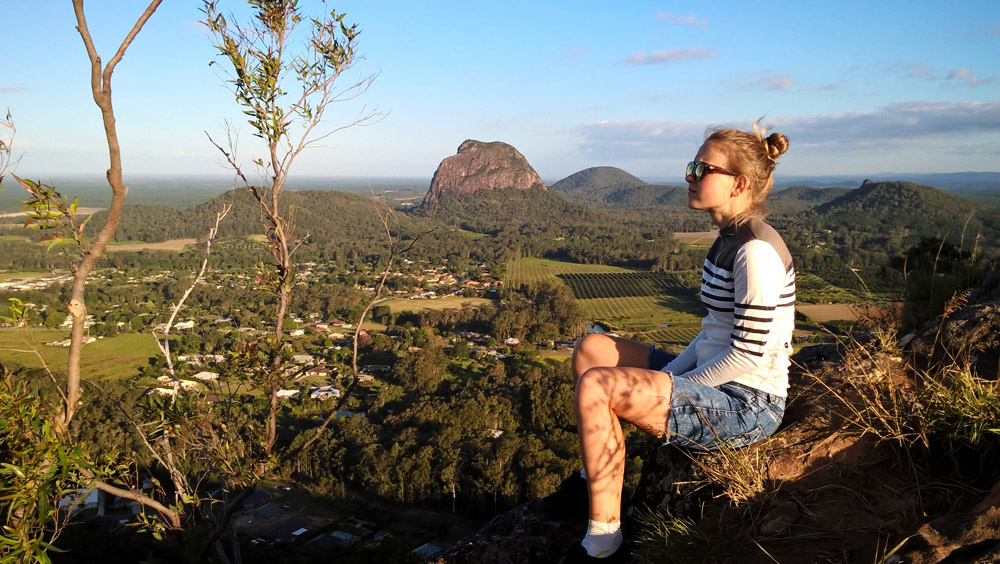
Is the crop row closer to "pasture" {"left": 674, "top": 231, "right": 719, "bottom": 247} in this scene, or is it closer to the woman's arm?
"pasture" {"left": 674, "top": 231, "right": 719, "bottom": 247}

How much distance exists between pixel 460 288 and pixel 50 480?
37848mm

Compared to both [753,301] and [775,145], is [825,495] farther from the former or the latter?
[775,145]

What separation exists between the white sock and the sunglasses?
4.93 ft

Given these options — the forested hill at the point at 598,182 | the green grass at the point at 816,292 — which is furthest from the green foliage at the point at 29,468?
the forested hill at the point at 598,182

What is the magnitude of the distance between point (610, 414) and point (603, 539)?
1.71 feet

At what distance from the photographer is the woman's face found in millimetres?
2342

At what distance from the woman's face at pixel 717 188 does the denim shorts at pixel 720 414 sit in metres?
0.75

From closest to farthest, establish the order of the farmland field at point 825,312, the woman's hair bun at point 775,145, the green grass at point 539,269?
the woman's hair bun at point 775,145
the farmland field at point 825,312
the green grass at point 539,269

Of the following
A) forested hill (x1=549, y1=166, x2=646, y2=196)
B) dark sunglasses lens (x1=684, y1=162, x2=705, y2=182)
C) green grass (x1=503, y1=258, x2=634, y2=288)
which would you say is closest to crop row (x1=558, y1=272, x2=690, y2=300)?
green grass (x1=503, y1=258, x2=634, y2=288)

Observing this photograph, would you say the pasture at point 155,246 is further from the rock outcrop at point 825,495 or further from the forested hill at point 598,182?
the forested hill at point 598,182

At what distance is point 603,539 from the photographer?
2.21 metres

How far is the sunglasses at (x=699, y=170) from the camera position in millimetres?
2332

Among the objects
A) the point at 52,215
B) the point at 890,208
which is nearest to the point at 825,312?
the point at 52,215

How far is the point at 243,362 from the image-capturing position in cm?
339
